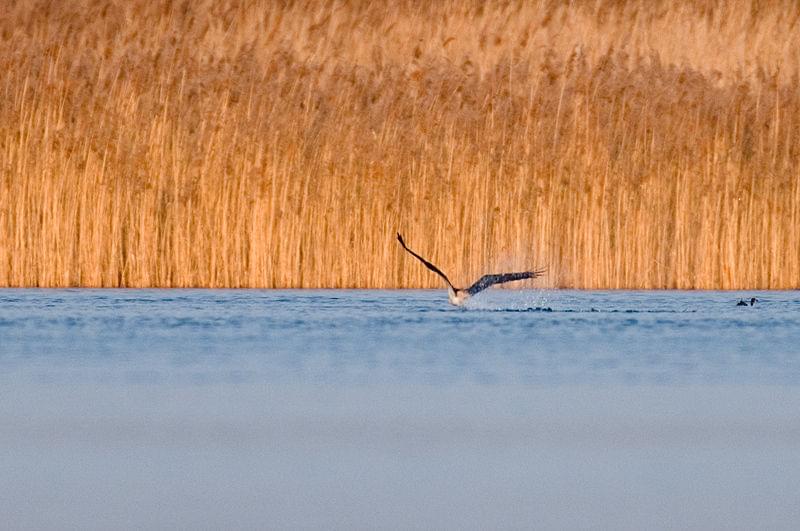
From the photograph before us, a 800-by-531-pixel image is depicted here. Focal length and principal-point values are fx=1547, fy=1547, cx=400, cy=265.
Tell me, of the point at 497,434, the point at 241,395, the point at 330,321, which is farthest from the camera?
the point at 330,321

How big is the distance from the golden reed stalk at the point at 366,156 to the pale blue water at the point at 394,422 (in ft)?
7.47

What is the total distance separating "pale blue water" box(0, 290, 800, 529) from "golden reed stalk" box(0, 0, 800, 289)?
2278 mm

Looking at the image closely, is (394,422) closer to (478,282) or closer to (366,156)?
(478,282)

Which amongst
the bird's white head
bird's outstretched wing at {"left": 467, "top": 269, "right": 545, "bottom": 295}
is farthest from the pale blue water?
the bird's white head

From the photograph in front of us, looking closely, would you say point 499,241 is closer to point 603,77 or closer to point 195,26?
point 603,77

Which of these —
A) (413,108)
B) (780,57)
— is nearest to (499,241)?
(413,108)

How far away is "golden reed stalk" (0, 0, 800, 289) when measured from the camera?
1056cm

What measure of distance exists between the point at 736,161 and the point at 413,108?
234 centimetres

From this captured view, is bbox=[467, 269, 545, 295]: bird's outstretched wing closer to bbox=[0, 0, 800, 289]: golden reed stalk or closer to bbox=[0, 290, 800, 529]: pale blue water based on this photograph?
bbox=[0, 290, 800, 529]: pale blue water

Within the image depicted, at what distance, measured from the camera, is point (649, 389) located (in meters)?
5.36

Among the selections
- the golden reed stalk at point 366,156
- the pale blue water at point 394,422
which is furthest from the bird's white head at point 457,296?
the golden reed stalk at point 366,156

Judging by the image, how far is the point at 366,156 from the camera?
→ 10.7m

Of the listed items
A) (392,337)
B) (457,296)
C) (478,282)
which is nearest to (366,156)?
(457,296)

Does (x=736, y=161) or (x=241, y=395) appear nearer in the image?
(x=241, y=395)
